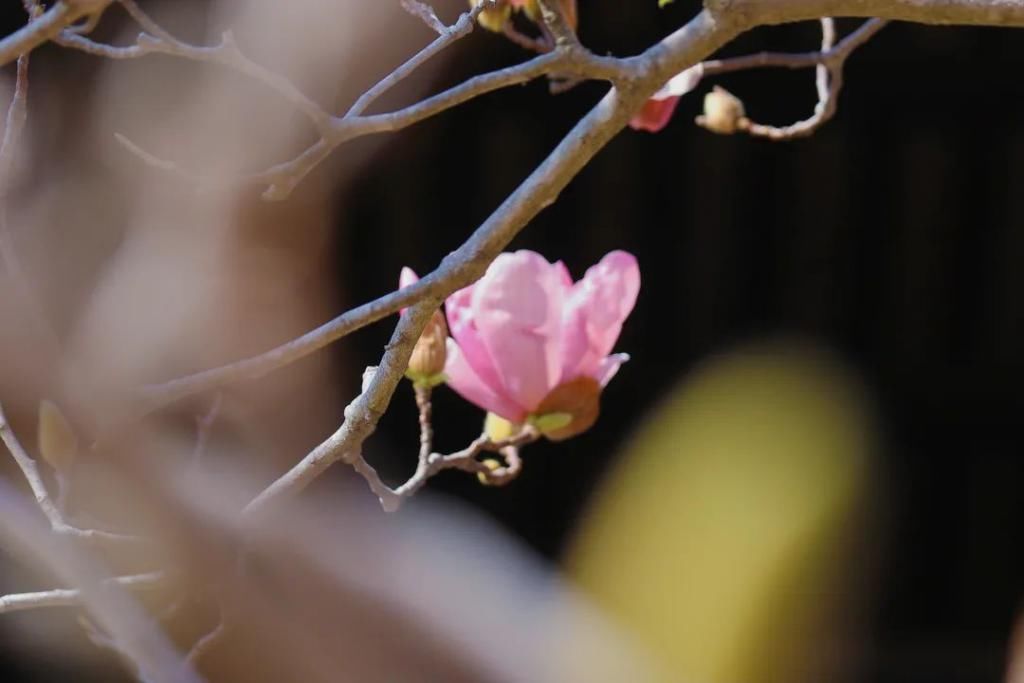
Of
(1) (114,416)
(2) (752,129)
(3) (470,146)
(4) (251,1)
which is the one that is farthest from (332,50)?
(1) (114,416)

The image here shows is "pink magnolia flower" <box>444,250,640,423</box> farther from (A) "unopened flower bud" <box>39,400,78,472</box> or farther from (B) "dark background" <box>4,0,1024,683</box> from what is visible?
(B) "dark background" <box>4,0,1024,683</box>

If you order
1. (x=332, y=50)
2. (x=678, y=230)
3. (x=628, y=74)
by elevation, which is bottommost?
(x=678, y=230)

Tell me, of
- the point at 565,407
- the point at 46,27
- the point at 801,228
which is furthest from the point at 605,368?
the point at 801,228

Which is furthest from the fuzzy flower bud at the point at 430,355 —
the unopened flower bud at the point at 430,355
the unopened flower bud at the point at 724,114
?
the unopened flower bud at the point at 724,114

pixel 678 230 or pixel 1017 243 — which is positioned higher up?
pixel 678 230

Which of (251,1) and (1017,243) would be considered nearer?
(251,1)

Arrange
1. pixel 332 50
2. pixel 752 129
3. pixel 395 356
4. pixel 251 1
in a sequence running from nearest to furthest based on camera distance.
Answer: pixel 395 356
pixel 752 129
pixel 251 1
pixel 332 50

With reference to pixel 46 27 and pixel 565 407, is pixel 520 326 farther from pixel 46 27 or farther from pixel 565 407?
pixel 46 27

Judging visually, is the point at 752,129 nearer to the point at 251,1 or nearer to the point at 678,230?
the point at 251,1
